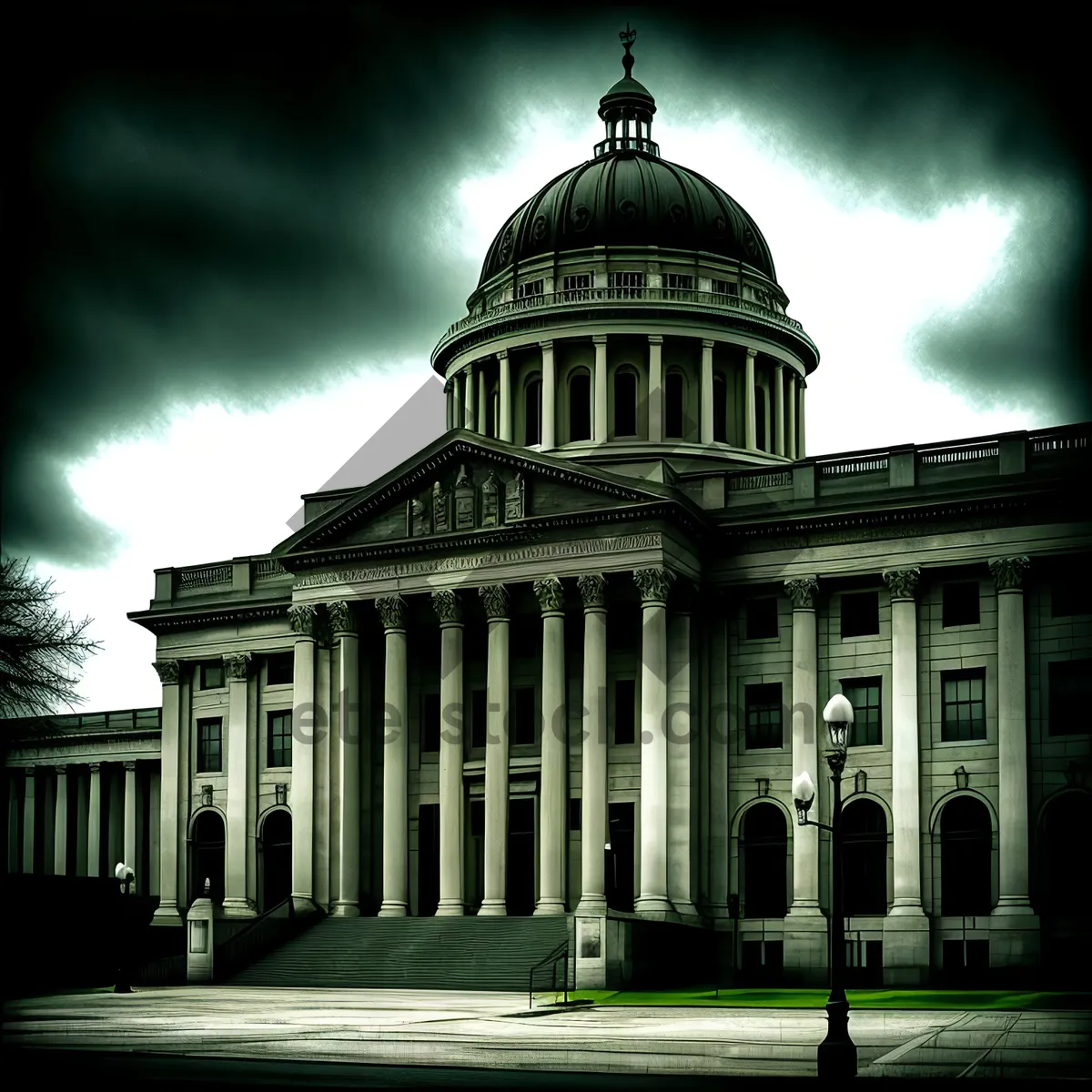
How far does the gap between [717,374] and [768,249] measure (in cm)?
1171

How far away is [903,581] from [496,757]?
16.2 metres

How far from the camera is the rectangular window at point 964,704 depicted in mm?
59625

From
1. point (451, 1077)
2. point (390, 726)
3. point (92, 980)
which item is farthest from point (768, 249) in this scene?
point (451, 1077)

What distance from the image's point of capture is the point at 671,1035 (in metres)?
34.0

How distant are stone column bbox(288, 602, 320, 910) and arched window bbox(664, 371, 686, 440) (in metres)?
19.6

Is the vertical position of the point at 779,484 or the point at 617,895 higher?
the point at 779,484

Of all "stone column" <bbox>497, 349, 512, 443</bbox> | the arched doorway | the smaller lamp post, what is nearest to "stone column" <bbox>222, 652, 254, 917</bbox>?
the arched doorway

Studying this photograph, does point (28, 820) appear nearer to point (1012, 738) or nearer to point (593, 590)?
point (593, 590)

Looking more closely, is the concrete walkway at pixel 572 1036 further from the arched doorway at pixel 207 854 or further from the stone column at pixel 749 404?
the stone column at pixel 749 404

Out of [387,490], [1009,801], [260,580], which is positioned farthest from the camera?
[260,580]

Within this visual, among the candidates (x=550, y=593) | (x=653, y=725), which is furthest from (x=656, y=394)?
(x=653, y=725)

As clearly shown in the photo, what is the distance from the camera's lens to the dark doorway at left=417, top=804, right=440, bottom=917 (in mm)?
67500

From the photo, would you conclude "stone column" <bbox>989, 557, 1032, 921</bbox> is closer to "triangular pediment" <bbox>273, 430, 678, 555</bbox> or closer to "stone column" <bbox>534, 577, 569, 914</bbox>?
"triangular pediment" <bbox>273, 430, 678, 555</bbox>

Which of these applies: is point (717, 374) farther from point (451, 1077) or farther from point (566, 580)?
point (451, 1077)
